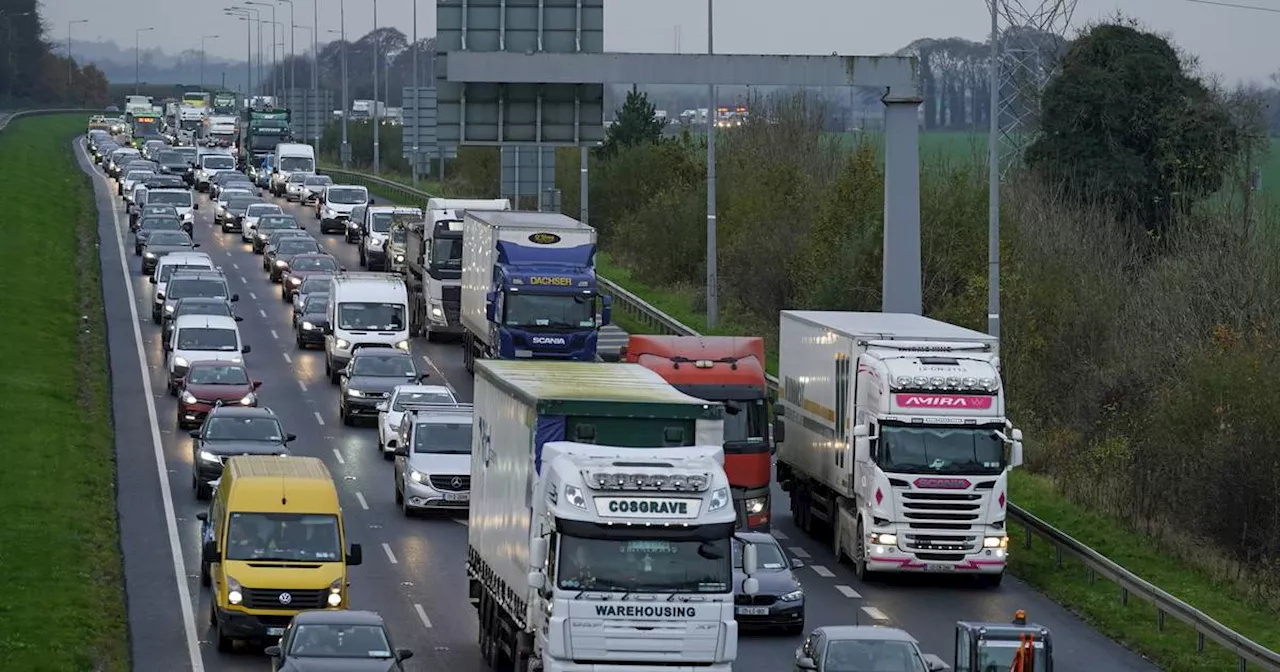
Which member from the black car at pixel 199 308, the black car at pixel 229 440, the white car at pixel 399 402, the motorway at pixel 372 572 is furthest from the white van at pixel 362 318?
the black car at pixel 229 440

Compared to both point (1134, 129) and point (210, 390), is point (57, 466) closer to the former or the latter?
point (210, 390)

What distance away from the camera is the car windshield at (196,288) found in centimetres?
6125

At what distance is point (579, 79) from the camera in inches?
1556

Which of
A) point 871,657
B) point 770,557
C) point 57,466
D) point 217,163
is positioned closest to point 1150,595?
point 770,557

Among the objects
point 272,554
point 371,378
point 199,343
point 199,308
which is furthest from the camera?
point 199,308

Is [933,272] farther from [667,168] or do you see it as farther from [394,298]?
[667,168]

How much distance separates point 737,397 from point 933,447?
3.89 m

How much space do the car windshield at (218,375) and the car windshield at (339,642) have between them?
24.5 meters

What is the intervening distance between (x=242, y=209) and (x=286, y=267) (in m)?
22.6

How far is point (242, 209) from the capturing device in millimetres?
94000

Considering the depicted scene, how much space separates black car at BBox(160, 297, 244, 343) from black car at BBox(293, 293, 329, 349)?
94.7 inches

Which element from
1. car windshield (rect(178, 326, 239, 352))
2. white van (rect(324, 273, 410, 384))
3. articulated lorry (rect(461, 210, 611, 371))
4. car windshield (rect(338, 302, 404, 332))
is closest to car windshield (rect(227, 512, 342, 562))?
articulated lorry (rect(461, 210, 611, 371))

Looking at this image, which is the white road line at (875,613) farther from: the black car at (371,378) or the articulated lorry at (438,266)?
the articulated lorry at (438,266)

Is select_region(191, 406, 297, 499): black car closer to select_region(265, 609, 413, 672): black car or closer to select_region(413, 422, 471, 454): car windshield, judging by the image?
select_region(413, 422, 471, 454): car windshield
